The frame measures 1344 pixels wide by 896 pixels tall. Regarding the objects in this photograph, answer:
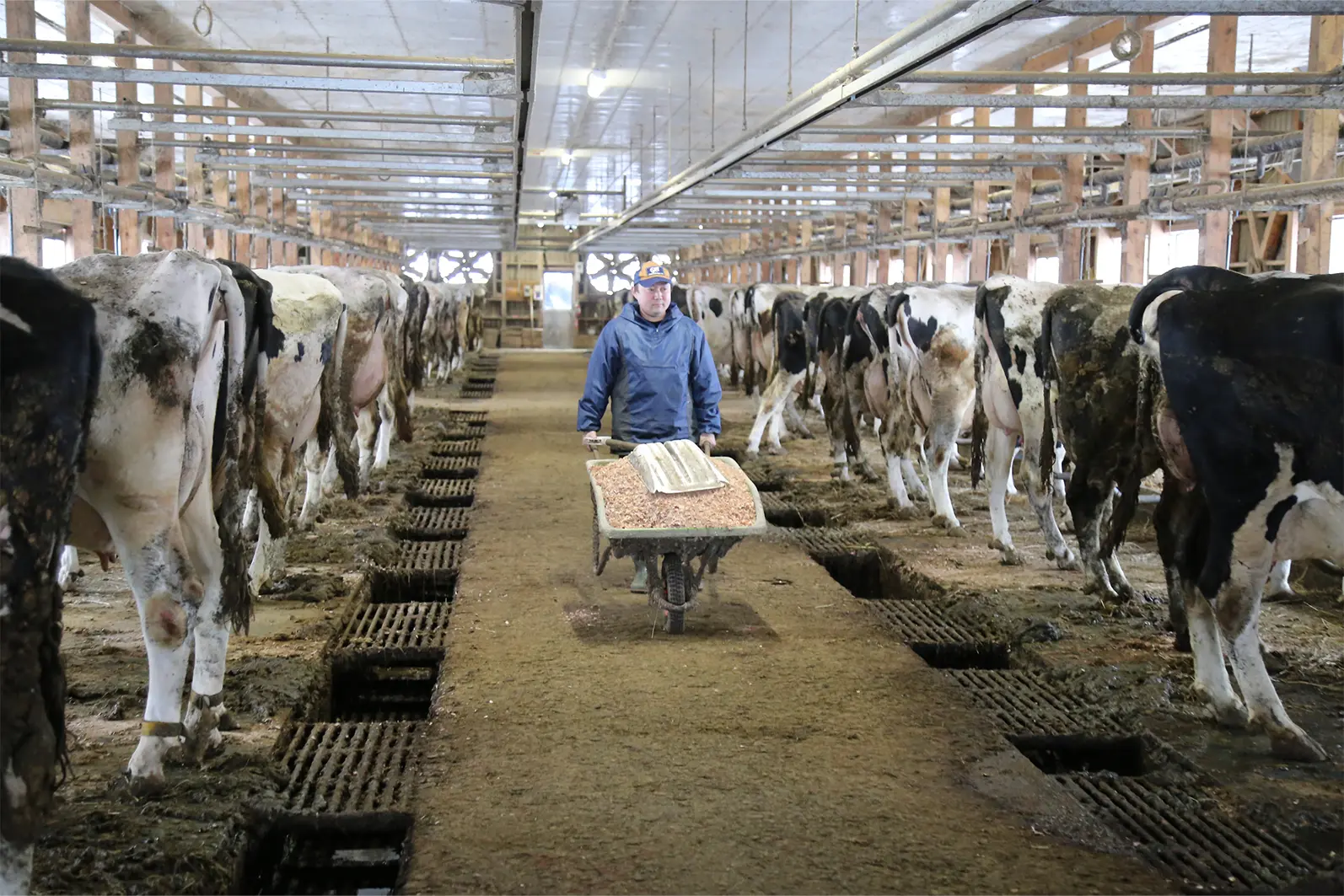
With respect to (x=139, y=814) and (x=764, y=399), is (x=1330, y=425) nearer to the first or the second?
(x=139, y=814)

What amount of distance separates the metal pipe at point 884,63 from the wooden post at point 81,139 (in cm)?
555

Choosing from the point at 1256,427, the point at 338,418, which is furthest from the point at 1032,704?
the point at 338,418

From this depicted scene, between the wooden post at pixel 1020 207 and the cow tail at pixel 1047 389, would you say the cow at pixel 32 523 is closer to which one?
the cow tail at pixel 1047 389

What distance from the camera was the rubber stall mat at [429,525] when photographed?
9922 millimetres

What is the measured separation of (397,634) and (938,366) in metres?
5.37

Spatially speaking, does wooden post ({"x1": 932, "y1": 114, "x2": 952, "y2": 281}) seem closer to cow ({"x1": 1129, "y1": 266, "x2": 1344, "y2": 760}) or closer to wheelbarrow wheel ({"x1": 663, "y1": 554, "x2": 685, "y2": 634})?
wheelbarrow wheel ({"x1": 663, "y1": 554, "x2": 685, "y2": 634})

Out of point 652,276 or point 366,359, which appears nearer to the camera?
point 652,276

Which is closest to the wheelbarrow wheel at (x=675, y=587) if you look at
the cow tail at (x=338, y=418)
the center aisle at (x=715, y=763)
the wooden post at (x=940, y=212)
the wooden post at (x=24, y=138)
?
the center aisle at (x=715, y=763)

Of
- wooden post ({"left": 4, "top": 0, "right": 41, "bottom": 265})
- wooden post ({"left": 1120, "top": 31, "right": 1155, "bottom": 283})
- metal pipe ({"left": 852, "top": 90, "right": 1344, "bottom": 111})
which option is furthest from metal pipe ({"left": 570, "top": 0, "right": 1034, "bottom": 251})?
wooden post ({"left": 4, "top": 0, "right": 41, "bottom": 265})

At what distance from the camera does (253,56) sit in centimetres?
758

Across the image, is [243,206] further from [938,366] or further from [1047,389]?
[1047,389]

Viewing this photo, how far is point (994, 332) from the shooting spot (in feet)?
27.7

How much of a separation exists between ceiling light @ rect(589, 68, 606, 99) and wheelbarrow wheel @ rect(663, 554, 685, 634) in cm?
1112

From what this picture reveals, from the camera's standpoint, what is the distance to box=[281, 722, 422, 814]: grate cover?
4.48 metres
